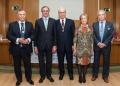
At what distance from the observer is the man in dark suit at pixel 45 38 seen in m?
5.62

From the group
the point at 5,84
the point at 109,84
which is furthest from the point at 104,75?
the point at 5,84

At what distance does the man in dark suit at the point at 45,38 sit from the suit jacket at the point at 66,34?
0.14 meters

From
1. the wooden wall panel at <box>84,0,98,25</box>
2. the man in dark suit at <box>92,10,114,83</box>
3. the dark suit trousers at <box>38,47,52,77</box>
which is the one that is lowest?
the dark suit trousers at <box>38,47,52,77</box>

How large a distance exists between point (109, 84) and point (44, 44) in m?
1.55

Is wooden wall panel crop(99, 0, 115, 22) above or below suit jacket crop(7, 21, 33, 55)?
above

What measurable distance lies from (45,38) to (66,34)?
0.46m

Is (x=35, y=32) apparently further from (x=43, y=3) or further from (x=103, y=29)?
(x=43, y=3)

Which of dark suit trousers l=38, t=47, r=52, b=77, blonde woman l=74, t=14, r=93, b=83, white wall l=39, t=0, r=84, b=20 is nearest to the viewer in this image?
blonde woman l=74, t=14, r=93, b=83

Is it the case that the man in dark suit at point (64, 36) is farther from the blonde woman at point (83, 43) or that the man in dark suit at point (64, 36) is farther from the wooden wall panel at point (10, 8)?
the wooden wall panel at point (10, 8)

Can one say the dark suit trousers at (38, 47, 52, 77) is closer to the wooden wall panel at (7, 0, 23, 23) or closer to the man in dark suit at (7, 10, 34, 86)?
the man in dark suit at (7, 10, 34, 86)

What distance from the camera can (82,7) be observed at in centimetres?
768

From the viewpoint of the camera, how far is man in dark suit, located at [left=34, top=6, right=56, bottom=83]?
5.62m

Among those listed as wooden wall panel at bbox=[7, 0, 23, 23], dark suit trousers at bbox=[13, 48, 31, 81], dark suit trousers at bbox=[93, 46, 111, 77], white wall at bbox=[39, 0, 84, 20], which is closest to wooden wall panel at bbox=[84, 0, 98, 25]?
white wall at bbox=[39, 0, 84, 20]

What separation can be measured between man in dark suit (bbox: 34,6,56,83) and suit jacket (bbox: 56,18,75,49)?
140 mm
